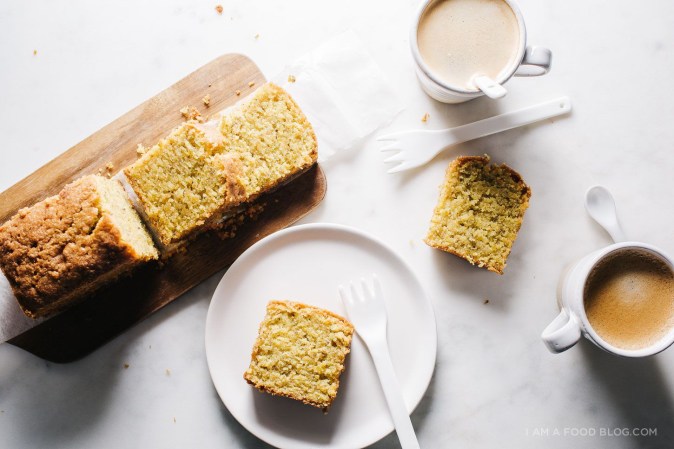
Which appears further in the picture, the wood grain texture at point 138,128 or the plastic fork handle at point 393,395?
the wood grain texture at point 138,128

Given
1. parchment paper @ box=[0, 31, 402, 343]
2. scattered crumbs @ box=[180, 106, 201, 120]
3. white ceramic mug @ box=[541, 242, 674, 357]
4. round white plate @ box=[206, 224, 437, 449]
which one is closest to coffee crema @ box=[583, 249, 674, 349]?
white ceramic mug @ box=[541, 242, 674, 357]

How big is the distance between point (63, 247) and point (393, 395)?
153 cm

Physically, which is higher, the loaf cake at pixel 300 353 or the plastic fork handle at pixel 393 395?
the loaf cake at pixel 300 353

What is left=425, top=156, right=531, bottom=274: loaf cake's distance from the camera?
2.24 meters

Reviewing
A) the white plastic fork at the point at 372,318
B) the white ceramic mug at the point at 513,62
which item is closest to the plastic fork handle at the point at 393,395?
the white plastic fork at the point at 372,318

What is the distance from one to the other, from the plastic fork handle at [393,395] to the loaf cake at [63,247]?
1133 mm

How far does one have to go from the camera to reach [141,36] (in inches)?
94.3

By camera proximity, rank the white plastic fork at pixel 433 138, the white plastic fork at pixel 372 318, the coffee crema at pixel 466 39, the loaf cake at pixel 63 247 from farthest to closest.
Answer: the white plastic fork at pixel 433 138
the white plastic fork at pixel 372 318
the coffee crema at pixel 466 39
the loaf cake at pixel 63 247

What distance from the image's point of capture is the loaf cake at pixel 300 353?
2141 mm

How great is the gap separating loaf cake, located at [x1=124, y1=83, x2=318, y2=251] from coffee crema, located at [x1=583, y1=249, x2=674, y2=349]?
4.61 ft

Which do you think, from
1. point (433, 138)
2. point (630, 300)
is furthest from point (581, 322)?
point (433, 138)

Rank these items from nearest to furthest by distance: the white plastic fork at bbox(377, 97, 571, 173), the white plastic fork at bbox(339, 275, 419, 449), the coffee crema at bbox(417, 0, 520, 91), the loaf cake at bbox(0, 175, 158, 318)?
1. the loaf cake at bbox(0, 175, 158, 318)
2. the coffee crema at bbox(417, 0, 520, 91)
3. the white plastic fork at bbox(339, 275, 419, 449)
4. the white plastic fork at bbox(377, 97, 571, 173)

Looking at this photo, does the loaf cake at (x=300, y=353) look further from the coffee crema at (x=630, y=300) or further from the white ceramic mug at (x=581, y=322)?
the coffee crema at (x=630, y=300)

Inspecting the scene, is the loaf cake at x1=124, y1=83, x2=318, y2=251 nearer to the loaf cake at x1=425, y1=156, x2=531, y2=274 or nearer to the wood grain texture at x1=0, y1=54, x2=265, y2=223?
the wood grain texture at x1=0, y1=54, x2=265, y2=223
